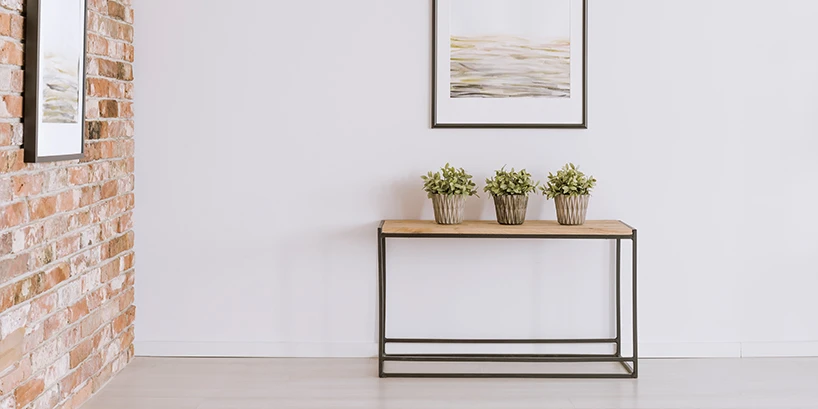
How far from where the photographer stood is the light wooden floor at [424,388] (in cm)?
288

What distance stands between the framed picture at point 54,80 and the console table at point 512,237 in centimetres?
120

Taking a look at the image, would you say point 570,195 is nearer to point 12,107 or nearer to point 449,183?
point 449,183

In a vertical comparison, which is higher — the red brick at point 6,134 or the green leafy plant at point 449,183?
the red brick at point 6,134

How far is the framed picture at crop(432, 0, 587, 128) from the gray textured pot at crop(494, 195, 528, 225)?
0.37 metres

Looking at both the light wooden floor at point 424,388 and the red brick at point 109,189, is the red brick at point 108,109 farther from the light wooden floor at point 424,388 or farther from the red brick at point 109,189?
the light wooden floor at point 424,388

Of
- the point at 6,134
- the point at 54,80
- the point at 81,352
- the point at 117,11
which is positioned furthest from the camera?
A: the point at 117,11

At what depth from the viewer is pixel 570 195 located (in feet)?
10.5

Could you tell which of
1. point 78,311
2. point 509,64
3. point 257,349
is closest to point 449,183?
point 509,64

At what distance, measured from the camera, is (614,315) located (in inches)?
137

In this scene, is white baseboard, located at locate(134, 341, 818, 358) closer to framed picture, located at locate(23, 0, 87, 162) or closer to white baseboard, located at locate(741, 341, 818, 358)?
white baseboard, located at locate(741, 341, 818, 358)

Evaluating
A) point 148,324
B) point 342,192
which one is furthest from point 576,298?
point 148,324

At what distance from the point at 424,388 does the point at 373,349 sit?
495mm

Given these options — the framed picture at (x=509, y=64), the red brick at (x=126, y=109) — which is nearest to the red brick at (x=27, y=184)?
the red brick at (x=126, y=109)

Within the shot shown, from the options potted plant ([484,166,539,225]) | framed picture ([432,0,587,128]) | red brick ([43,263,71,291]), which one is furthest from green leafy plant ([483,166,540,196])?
red brick ([43,263,71,291])
